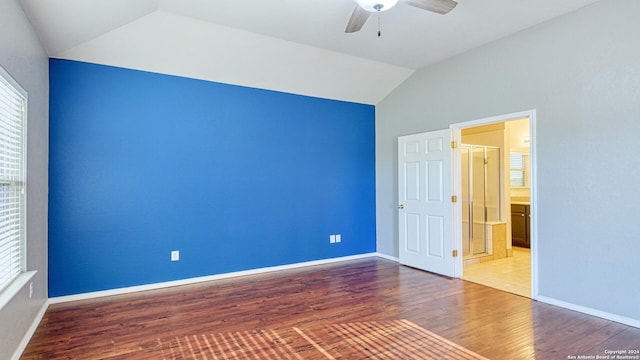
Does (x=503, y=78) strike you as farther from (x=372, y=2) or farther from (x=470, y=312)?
(x=470, y=312)

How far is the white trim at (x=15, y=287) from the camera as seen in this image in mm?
2217

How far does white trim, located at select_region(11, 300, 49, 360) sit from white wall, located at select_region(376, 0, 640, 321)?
182 inches

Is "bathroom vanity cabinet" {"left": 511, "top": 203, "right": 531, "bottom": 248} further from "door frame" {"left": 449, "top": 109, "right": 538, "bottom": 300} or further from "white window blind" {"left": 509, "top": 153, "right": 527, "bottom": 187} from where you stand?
"door frame" {"left": 449, "top": 109, "right": 538, "bottom": 300}

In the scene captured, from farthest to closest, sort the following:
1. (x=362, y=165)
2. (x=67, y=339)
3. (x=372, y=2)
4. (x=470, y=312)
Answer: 1. (x=362, y=165)
2. (x=470, y=312)
3. (x=67, y=339)
4. (x=372, y=2)

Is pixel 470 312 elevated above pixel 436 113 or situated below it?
below

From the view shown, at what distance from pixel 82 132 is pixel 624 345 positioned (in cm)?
532

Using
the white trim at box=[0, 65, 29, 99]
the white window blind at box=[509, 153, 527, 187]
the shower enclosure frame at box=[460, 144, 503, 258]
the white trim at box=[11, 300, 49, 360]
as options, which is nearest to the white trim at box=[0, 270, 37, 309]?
the white trim at box=[11, 300, 49, 360]

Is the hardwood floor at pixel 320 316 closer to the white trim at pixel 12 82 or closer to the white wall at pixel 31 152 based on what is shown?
the white wall at pixel 31 152

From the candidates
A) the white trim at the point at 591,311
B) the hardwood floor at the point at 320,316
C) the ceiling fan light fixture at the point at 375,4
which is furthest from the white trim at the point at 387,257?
the ceiling fan light fixture at the point at 375,4

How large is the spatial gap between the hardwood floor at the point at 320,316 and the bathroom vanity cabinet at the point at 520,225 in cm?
292

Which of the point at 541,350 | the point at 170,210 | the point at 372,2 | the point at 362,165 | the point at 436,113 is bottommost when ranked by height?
the point at 541,350

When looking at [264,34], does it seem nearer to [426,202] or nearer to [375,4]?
[375,4]

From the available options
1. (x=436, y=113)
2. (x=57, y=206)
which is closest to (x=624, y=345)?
(x=436, y=113)

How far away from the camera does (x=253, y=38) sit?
394 cm
